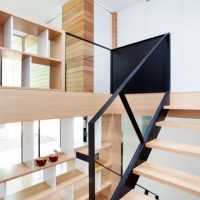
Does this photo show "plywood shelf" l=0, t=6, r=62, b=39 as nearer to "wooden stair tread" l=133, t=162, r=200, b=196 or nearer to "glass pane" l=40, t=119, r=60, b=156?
"wooden stair tread" l=133, t=162, r=200, b=196

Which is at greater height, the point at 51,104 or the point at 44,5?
the point at 44,5

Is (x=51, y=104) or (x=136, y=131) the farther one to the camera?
(x=51, y=104)

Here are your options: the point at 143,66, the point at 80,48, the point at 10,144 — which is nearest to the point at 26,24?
the point at 80,48

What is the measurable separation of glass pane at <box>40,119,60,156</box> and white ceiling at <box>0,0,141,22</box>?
9.79 ft

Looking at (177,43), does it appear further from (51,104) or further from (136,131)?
(51,104)

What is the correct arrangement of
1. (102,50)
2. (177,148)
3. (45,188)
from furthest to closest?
(102,50), (45,188), (177,148)

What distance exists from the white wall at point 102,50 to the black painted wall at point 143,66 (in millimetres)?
196

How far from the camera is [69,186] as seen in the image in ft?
9.11

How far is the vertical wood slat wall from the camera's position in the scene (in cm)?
351

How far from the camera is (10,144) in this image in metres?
5.76

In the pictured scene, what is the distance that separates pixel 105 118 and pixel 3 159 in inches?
148

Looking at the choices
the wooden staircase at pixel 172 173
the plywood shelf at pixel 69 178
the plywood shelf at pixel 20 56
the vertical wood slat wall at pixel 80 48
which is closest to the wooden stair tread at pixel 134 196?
the wooden staircase at pixel 172 173

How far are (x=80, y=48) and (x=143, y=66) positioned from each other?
4.34ft

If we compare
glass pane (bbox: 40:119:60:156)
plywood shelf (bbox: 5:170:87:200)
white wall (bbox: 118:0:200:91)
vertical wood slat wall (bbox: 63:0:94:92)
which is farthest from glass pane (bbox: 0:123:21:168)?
white wall (bbox: 118:0:200:91)
